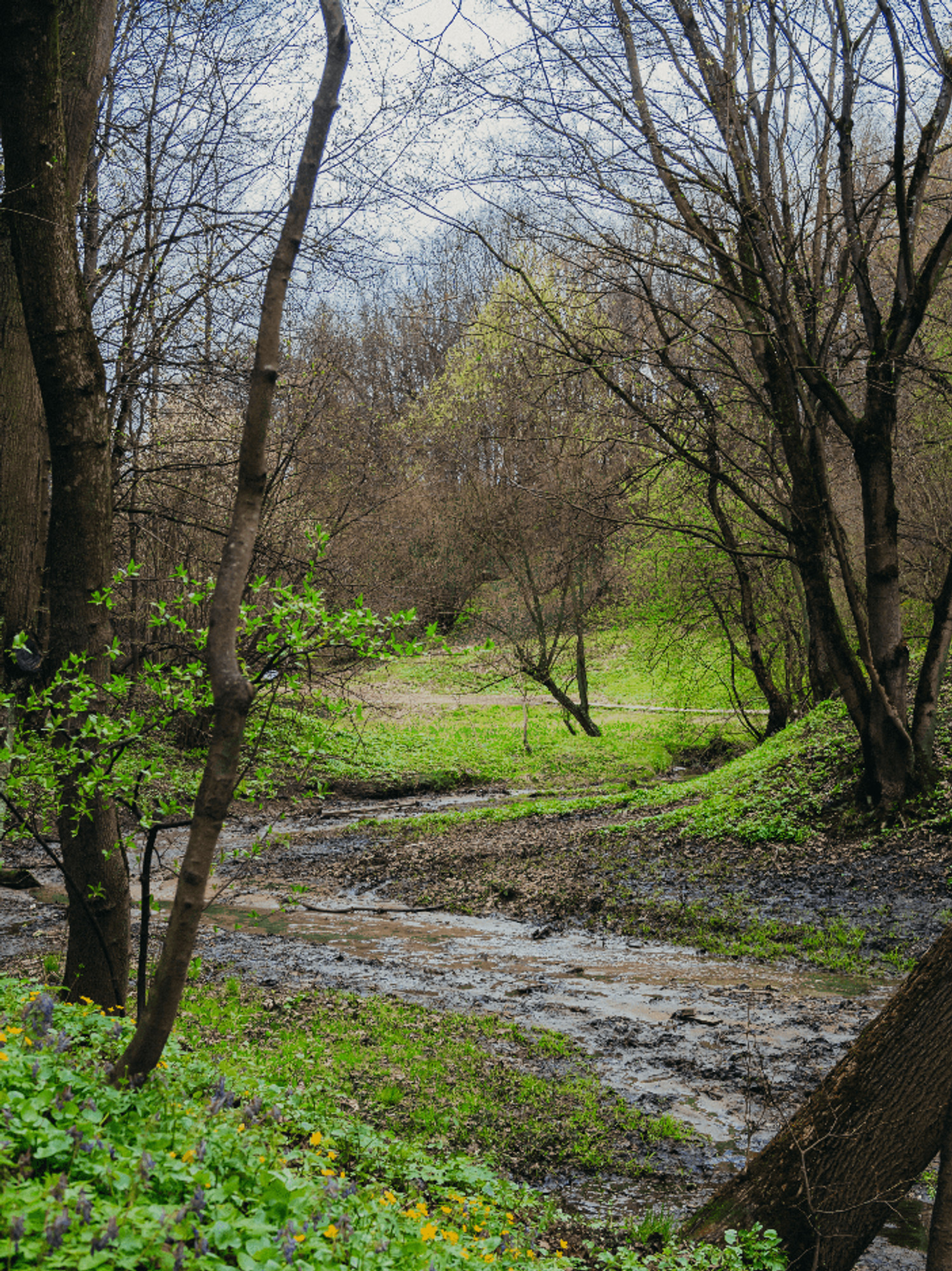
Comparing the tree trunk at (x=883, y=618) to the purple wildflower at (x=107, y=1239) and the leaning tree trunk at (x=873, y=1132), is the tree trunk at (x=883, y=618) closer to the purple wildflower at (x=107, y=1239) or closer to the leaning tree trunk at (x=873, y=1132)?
the leaning tree trunk at (x=873, y=1132)

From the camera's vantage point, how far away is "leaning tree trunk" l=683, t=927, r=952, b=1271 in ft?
11.6

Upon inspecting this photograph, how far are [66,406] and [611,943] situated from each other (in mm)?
6817

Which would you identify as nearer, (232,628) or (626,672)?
(232,628)

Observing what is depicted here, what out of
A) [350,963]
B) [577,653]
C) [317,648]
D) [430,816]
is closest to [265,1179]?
[317,648]

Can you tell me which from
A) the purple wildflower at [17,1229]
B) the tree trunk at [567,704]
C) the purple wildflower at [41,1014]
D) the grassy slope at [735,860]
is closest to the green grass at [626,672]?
the tree trunk at [567,704]

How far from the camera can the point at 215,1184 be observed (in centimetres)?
288

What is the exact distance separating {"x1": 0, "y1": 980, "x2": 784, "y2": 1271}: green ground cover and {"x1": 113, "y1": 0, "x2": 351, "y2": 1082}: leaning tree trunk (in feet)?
1.07

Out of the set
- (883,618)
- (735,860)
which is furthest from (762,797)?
(883,618)

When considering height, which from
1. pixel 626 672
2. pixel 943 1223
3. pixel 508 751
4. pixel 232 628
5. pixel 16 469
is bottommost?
pixel 508 751

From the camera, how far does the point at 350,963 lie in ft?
28.2

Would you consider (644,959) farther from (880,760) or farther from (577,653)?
(577,653)

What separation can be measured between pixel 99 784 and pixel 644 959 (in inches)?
228

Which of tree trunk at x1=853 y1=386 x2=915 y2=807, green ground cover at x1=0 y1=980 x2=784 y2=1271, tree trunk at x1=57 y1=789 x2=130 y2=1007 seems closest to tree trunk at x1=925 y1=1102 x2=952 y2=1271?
green ground cover at x1=0 y1=980 x2=784 y2=1271

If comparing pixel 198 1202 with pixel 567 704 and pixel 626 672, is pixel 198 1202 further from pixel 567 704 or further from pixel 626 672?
pixel 626 672
